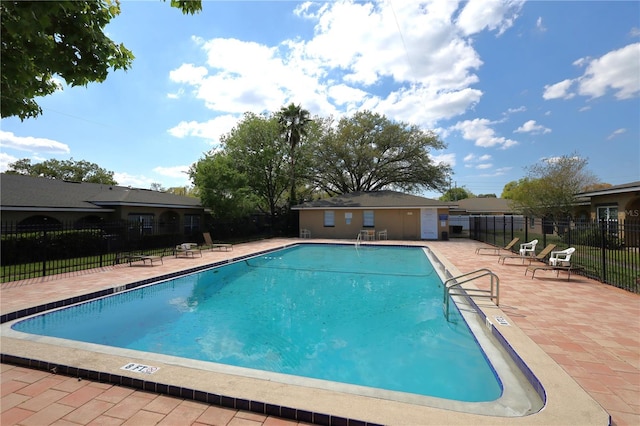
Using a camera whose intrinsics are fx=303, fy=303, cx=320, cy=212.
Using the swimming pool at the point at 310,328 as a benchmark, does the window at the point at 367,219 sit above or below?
above

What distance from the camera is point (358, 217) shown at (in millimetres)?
23469

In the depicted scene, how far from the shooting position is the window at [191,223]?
23109mm

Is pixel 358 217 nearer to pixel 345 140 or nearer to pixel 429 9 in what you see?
pixel 345 140

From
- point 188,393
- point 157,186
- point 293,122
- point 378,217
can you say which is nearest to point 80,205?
point 293,122

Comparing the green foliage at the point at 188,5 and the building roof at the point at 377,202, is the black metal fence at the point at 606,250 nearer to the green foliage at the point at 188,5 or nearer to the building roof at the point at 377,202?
the building roof at the point at 377,202

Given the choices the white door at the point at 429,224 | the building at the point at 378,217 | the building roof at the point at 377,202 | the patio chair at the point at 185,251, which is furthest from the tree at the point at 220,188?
the white door at the point at 429,224

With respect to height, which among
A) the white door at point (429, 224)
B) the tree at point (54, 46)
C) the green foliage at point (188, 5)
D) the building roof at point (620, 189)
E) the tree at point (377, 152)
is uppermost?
the tree at point (377, 152)

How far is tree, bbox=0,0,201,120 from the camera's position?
245 cm

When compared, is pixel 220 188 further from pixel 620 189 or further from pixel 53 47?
pixel 620 189

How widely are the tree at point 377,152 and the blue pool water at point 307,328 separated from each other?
20.3 metres

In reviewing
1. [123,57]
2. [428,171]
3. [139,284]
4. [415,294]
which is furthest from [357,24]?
[428,171]

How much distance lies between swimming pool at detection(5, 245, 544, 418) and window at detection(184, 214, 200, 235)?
13451 millimetres

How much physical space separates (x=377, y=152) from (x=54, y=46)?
2656cm

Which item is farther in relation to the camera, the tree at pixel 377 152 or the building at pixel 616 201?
the tree at pixel 377 152
